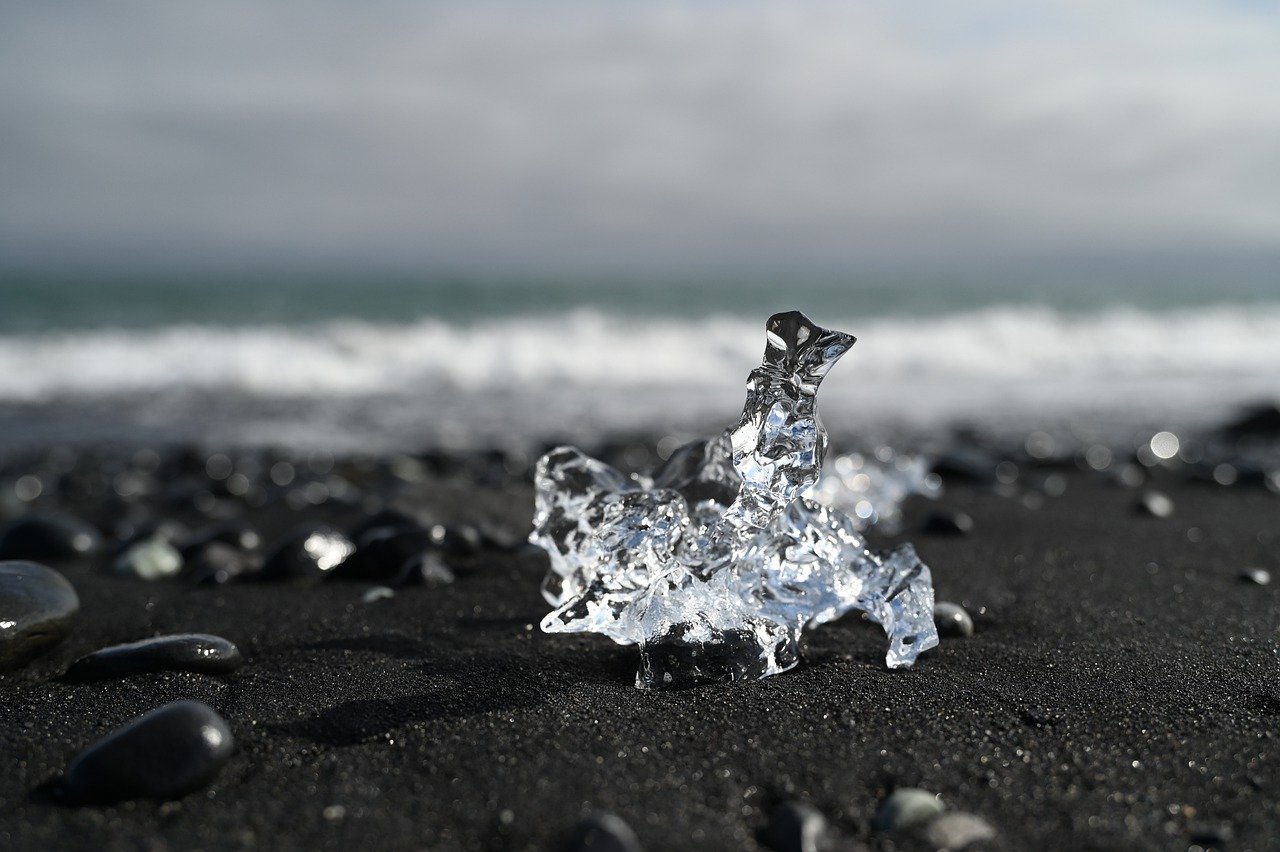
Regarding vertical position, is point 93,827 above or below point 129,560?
above

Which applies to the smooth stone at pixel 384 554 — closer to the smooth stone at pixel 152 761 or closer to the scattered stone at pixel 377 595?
the scattered stone at pixel 377 595

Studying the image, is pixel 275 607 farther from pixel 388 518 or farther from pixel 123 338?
pixel 123 338

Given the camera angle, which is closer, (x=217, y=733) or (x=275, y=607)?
(x=217, y=733)

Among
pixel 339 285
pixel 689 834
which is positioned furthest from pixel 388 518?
pixel 339 285

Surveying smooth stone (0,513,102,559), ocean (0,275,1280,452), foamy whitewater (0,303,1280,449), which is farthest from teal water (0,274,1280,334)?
smooth stone (0,513,102,559)

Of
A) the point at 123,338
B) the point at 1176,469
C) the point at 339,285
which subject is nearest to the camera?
the point at 1176,469

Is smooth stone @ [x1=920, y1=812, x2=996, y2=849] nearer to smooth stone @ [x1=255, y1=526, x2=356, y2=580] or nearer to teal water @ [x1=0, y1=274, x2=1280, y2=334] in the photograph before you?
smooth stone @ [x1=255, y1=526, x2=356, y2=580]
